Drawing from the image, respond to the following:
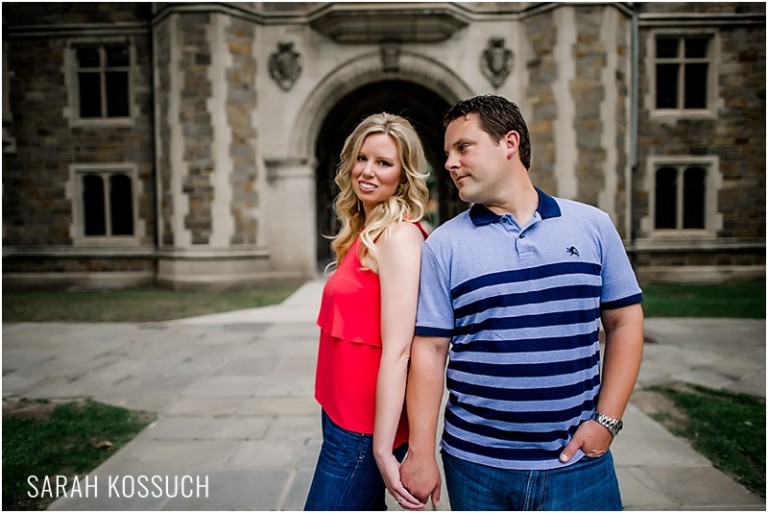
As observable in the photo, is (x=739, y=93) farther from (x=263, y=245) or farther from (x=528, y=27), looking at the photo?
(x=263, y=245)

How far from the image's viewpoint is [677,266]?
12648mm

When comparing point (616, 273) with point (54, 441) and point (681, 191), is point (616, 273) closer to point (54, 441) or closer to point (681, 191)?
point (54, 441)

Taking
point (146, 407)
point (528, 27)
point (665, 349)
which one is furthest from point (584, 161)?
point (146, 407)

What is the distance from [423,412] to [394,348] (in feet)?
0.61

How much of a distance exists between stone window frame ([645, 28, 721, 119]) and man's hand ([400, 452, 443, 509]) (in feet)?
43.7

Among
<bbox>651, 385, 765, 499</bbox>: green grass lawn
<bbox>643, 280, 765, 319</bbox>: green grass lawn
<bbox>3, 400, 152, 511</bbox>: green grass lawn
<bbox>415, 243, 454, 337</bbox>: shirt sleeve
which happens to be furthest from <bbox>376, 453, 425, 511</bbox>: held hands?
<bbox>643, 280, 765, 319</bbox>: green grass lawn

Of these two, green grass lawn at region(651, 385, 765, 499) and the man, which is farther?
green grass lawn at region(651, 385, 765, 499)

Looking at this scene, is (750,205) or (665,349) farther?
(750,205)

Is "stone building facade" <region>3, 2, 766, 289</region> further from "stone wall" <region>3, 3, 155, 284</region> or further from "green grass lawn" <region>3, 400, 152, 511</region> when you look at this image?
"green grass lawn" <region>3, 400, 152, 511</region>

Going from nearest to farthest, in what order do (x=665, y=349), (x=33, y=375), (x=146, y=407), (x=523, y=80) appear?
(x=146, y=407) < (x=33, y=375) < (x=665, y=349) < (x=523, y=80)

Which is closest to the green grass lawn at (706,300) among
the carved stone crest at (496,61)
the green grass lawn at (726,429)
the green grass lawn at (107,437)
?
the green grass lawn at (726,429)

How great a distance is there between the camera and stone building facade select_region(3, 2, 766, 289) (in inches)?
443

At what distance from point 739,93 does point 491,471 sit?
14.5 m

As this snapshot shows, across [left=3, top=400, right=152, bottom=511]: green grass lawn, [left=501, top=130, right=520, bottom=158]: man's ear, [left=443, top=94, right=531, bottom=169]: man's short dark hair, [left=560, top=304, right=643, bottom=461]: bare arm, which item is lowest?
[left=3, top=400, right=152, bottom=511]: green grass lawn
